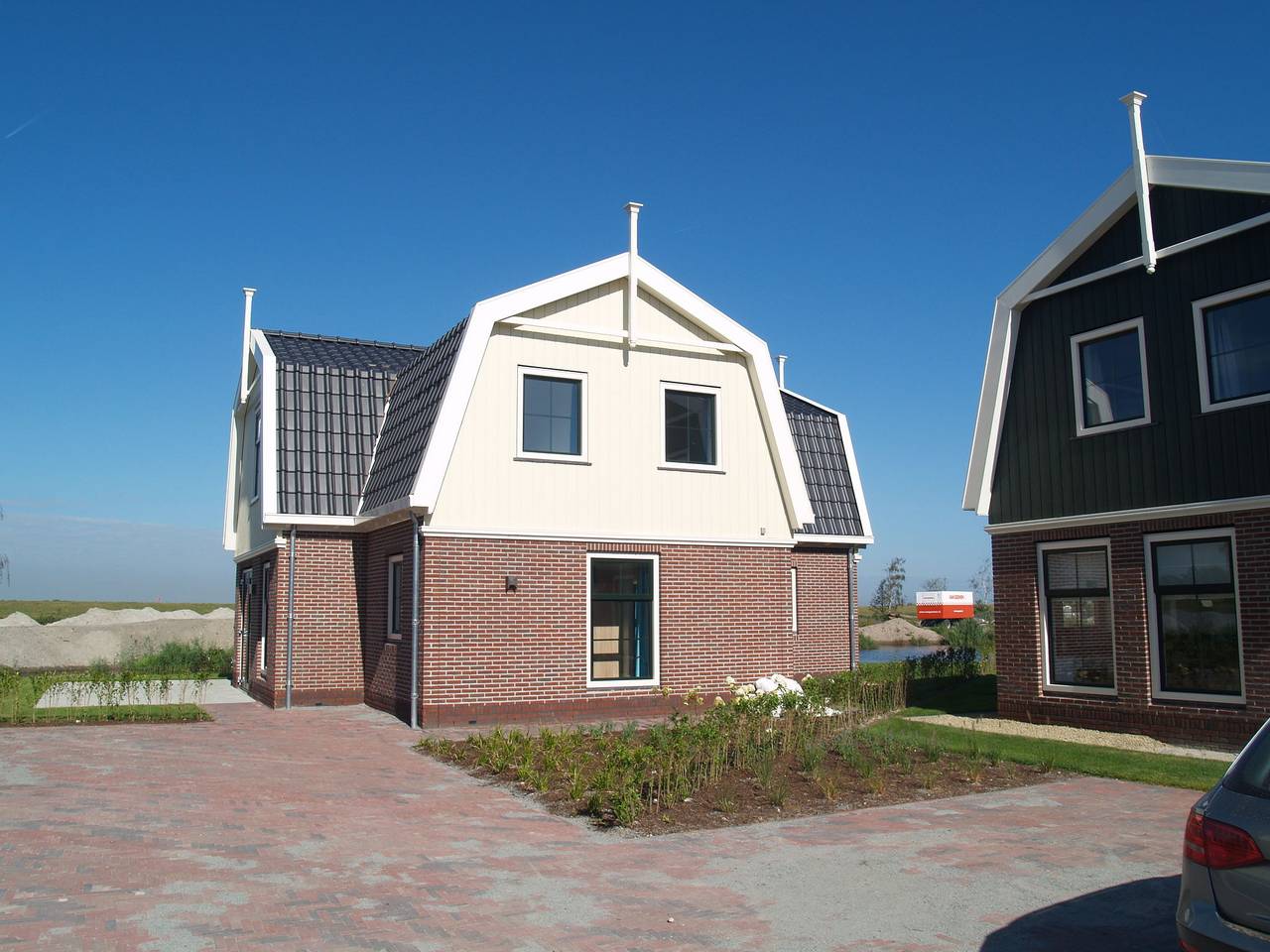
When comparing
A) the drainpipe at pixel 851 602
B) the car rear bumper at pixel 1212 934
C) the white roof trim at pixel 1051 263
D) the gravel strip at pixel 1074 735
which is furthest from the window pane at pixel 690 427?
the car rear bumper at pixel 1212 934

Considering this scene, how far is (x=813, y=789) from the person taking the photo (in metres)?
9.77

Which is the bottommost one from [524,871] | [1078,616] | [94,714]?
[524,871]

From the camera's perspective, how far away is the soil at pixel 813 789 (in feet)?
28.7

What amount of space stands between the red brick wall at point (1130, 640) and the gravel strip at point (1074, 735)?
0.16 m

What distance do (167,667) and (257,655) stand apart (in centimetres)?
872

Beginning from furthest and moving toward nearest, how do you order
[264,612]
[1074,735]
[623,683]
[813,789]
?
[264,612] < [623,683] < [1074,735] < [813,789]

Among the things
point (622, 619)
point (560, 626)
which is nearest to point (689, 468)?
point (622, 619)

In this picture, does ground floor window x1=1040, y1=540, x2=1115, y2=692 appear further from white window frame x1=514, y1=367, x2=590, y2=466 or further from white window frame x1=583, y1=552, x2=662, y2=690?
white window frame x1=514, y1=367, x2=590, y2=466

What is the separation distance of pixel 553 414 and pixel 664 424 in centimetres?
188

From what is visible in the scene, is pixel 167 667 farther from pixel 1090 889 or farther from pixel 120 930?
pixel 1090 889

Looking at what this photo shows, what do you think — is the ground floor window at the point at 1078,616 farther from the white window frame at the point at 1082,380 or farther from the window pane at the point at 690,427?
the window pane at the point at 690,427

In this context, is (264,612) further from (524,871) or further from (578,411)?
(524,871)

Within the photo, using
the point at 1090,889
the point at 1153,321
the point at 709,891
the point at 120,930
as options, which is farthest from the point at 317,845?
the point at 1153,321

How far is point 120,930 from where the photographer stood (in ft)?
18.3
